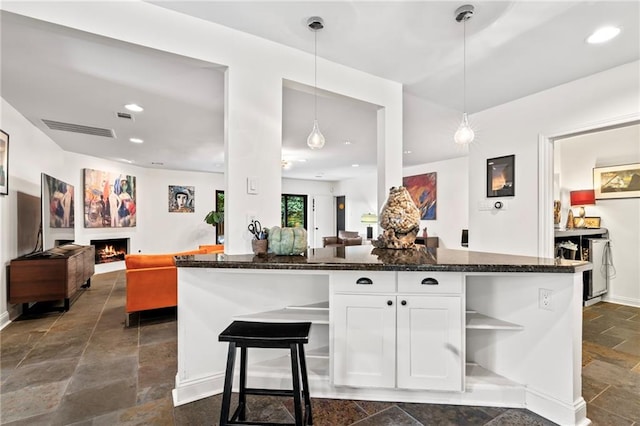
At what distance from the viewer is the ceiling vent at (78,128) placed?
4032 mm

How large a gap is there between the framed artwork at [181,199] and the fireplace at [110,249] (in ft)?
4.38

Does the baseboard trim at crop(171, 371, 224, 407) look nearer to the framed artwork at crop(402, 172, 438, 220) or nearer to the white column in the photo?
the white column

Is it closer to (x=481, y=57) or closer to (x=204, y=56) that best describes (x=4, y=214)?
(x=204, y=56)

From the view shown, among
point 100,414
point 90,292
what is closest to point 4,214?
point 90,292

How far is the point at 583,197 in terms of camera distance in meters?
4.38

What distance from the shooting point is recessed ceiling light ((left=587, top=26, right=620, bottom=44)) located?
2137mm

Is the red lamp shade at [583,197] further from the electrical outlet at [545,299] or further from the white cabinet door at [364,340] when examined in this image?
the white cabinet door at [364,340]

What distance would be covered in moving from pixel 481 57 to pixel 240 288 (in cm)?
264

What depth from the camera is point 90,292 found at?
485 centimetres

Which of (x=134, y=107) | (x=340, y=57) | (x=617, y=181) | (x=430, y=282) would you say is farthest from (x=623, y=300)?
(x=134, y=107)

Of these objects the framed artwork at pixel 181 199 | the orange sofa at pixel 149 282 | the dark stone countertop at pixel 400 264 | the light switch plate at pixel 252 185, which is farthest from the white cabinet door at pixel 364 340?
the framed artwork at pixel 181 199

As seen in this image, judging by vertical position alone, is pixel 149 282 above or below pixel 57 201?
below

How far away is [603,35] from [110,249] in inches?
329

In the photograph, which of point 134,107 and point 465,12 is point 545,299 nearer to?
point 465,12
